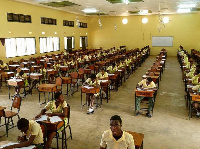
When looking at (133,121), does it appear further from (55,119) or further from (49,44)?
(49,44)

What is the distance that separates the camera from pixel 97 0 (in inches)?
582

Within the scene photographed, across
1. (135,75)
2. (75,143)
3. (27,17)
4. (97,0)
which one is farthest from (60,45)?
(75,143)

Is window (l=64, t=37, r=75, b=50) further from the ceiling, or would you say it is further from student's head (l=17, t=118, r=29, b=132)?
student's head (l=17, t=118, r=29, b=132)

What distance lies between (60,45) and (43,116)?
17.0 meters

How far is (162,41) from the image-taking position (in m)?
26.2

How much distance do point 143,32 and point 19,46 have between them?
54.2ft

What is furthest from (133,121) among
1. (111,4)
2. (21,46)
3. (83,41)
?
(83,41)

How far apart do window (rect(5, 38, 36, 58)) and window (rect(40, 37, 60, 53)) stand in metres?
1.32

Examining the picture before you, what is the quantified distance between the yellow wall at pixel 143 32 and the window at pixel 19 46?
13233mm

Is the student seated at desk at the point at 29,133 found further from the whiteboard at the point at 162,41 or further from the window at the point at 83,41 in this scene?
the whiteboard at the point at 162,41

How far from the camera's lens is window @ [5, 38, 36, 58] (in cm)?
1454

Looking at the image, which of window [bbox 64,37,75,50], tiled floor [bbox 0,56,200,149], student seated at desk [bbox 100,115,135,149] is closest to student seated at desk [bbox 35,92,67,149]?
tiled floor [bbox 0,56,200,149]

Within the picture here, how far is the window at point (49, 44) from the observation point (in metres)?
18.2

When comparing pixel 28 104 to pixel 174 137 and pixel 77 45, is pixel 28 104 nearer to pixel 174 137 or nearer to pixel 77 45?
pixel 174 137
